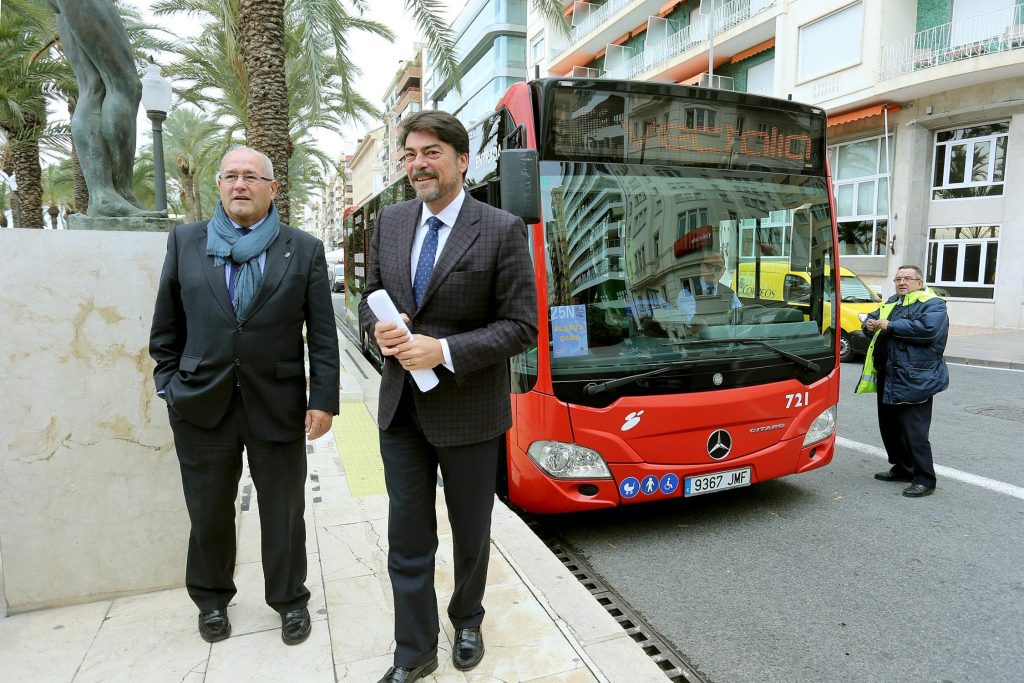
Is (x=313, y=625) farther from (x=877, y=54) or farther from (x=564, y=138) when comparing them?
(x=877, y=54)

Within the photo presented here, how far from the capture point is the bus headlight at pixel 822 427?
14.8 ft

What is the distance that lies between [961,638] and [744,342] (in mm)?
1877

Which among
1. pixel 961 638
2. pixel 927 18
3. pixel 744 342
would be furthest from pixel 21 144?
pixel 927 18

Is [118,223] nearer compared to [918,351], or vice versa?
[118,223]

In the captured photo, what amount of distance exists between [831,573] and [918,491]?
171cm

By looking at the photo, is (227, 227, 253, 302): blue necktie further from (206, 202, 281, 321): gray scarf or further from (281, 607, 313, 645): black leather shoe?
(281, 607, 313, 645): black leather shoe

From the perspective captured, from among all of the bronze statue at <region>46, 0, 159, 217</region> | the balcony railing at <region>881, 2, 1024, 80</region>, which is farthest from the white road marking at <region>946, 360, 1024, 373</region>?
the bronze statue at <region>46, 0, 159, 217</region>

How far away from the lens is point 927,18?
59.2ft

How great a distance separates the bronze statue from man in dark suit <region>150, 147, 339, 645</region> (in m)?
1.01

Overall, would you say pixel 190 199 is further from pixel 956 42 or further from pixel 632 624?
pixel 632 624

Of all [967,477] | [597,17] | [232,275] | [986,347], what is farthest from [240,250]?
[597,17]

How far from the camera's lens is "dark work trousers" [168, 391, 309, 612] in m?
2.59

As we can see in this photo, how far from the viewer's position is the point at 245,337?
2484mm

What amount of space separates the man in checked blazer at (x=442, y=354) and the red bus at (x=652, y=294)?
4.10 ft
